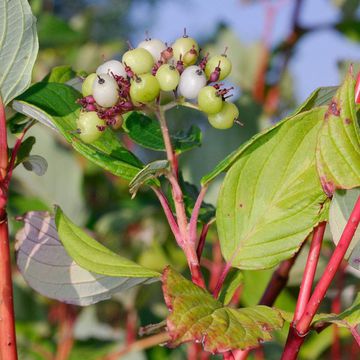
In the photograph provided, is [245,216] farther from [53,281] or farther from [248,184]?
[53,281]

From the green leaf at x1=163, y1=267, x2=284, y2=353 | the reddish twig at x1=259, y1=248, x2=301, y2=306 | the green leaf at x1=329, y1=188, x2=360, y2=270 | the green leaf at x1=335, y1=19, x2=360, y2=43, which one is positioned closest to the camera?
the green leaf at x1=163, y1=267, x2=284, y2=353

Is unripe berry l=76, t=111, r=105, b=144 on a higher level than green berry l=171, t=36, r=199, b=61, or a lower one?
lower

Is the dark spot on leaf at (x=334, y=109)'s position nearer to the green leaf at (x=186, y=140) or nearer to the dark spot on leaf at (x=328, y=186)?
the dark spot on leaf at (x=328, y=186)

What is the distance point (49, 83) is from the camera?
55cm

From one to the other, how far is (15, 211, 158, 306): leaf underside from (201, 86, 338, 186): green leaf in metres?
0.10

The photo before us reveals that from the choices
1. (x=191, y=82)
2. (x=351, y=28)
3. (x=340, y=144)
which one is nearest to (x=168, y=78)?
(x=191, y=82)

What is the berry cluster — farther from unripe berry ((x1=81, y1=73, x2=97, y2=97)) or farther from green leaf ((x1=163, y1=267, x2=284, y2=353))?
green leaf ((x1=163, y1=267, x2=284, y2=353))

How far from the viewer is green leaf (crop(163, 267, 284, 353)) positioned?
0.38 metres

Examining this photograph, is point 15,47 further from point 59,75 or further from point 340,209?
point 340,209

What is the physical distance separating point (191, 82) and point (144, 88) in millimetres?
32

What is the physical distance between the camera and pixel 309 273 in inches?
17.8

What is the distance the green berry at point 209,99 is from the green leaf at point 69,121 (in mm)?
63

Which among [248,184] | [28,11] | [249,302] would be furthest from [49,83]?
[249,302]

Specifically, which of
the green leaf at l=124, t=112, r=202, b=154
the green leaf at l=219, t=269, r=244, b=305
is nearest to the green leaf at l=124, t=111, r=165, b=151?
the green leaf at l=124, t=112, r=202, b=154
